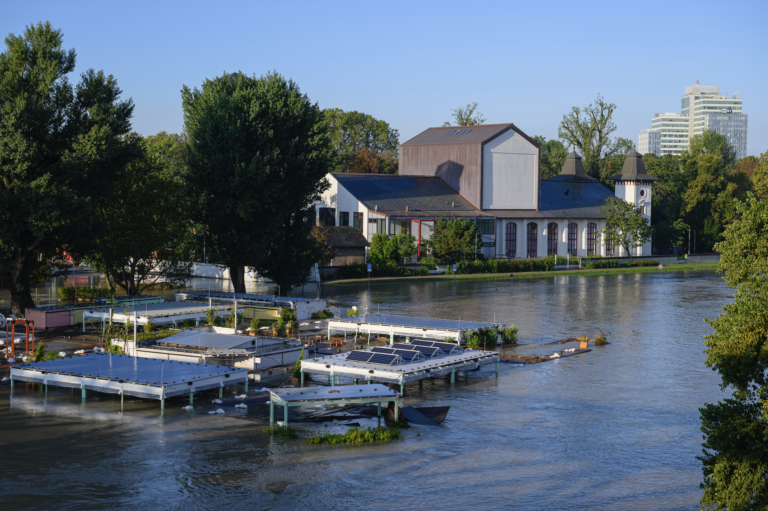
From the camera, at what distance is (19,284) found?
129 feet

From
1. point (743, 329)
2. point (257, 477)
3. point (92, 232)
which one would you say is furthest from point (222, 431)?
point (92, 232)

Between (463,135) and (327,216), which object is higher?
(463,135)

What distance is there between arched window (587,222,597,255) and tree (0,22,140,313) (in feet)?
223

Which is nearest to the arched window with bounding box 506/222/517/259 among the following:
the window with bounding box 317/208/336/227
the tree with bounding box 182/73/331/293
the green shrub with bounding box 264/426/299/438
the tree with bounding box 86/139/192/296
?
the window with bounding box 317/208/336/227

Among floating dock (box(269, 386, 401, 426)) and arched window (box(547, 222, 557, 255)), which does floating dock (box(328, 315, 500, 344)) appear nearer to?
floating dock (box(269, 386, 401, 426))

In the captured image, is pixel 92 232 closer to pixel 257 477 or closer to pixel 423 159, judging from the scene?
pixel 257 477

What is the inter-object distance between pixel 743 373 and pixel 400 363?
15169 mm

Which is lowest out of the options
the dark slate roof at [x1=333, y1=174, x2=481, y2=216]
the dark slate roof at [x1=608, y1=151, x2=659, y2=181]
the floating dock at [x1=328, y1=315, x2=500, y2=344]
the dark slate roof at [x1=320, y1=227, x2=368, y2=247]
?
the floating dock at [x1=328, y1=315, x2=500, y2=344]

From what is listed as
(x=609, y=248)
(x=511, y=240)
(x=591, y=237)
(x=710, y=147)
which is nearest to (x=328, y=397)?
(x=511, y=240)

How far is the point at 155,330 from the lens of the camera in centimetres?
3700

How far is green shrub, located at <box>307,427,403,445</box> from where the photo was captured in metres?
20.8

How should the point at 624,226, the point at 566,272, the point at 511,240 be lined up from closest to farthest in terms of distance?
the point at 566,272
the point at 511,240
the point at 624,226

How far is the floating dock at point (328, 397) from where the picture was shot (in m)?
22.1

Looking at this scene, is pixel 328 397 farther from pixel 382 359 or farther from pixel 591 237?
pixel 591 237
